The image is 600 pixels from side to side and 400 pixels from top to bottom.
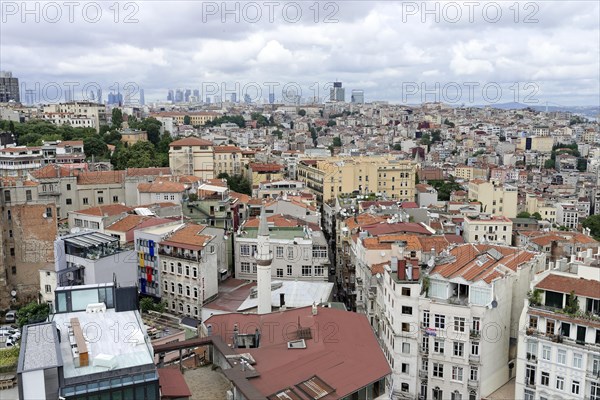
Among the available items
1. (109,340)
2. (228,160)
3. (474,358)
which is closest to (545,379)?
(474,358)

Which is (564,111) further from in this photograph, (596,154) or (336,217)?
(336,217)

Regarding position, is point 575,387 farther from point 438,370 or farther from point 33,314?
point 33,314

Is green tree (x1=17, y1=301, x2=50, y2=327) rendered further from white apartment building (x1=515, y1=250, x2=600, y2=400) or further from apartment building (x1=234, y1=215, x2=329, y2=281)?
white apartment building (x1=515, y1=250, x2=600, y2=400)

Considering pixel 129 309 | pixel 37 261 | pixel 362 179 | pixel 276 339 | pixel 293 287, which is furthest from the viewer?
pixel 362 179

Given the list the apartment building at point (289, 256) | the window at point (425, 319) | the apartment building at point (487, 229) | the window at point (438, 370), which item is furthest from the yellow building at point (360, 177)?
the window at point (438, 370)

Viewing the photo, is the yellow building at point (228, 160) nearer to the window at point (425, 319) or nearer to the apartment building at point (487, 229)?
the apartment building at point (487, 229)

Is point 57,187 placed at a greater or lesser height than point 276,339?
greater

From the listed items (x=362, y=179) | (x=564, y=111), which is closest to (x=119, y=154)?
(x=362, y=179)
